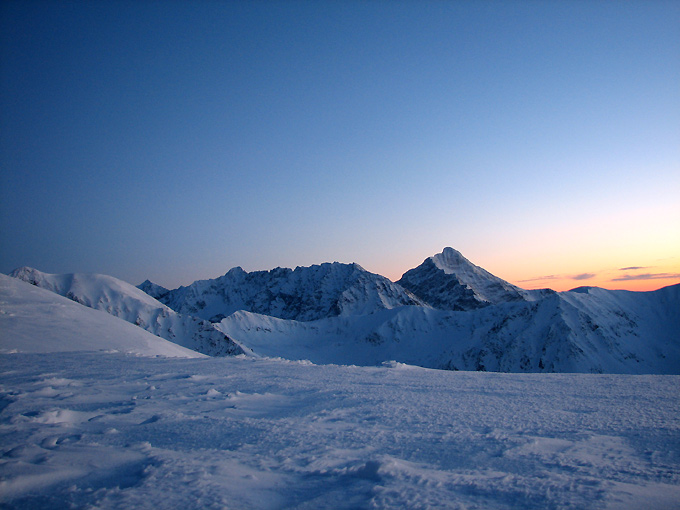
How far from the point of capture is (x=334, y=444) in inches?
211

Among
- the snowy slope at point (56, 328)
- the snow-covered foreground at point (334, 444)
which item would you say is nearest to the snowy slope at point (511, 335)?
the snowy slope at point (56, 328)

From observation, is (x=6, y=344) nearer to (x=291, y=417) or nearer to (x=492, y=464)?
(x=291, y=417)

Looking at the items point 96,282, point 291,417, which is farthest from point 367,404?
point 96,282

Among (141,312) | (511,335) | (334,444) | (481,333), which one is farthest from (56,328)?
(481,333)

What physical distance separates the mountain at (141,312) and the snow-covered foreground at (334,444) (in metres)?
78.8

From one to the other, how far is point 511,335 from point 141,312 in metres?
87.3

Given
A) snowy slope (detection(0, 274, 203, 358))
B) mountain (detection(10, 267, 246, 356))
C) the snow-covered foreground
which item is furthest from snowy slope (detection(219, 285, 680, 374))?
the snow-covered foreground

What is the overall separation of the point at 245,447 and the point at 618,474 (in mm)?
4538

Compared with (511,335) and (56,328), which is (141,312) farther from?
(511,335)

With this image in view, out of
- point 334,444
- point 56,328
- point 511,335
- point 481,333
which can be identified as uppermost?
point 56,328

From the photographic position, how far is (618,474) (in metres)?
4.39

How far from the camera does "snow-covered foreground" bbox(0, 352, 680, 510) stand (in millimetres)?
3875

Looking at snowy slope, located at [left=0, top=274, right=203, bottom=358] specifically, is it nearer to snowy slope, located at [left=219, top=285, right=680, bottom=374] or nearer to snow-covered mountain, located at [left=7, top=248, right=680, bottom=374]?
snow-covered mountain, located at [left=7, top=248, right=680, bottom=374]

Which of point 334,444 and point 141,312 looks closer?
point 334,444
